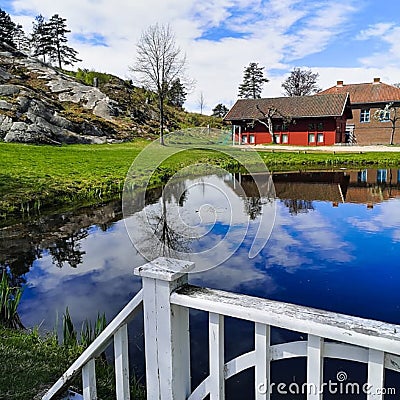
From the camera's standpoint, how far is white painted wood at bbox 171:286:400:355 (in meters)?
1.24

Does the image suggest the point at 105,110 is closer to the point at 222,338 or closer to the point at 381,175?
the point at 381,175

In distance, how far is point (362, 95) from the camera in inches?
1414

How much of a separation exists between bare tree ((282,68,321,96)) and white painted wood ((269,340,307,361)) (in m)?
55.3

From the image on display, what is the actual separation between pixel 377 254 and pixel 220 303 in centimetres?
622

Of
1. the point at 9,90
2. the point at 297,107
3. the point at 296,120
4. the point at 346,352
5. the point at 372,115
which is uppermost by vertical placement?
the point at 9,90

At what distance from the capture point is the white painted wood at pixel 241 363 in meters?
1.54

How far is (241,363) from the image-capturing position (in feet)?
5.22

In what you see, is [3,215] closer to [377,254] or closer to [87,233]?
[87,233]

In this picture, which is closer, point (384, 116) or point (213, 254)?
point (213, 254)

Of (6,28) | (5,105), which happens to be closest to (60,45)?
(6,28)

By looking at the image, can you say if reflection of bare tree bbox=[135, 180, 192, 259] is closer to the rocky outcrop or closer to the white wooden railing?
the white wooden railing

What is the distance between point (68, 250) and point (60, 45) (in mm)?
47879

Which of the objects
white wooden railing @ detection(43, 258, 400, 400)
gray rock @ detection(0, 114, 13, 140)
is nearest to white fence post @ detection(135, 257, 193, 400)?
white wooden railing @ detection(43, 258, 400, 400)

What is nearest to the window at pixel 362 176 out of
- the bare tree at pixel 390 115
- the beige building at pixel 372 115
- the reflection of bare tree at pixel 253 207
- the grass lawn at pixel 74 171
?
the grass lawn at pixel 74 171
